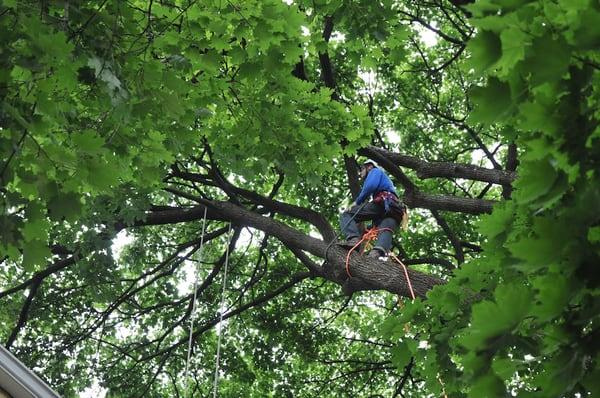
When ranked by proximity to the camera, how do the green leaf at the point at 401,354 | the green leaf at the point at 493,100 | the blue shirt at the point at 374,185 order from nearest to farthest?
the green leaf at the point at 493,100, the green leaf at the point at 401,354, the blue shirt at the point at 374,185

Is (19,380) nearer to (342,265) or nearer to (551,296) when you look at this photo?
(551,296)

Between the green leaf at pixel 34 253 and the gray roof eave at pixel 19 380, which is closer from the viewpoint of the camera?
the green leaf at pixel 34 253

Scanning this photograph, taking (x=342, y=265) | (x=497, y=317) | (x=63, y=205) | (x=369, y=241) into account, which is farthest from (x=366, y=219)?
(x=497, y=317)

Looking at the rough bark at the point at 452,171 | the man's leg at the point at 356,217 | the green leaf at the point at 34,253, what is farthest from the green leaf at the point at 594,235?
the man's leg at the point at 356,217

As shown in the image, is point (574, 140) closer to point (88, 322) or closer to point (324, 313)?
point (88, 322)

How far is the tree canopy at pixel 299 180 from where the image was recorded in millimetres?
1788

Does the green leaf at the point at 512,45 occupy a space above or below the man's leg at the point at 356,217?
below

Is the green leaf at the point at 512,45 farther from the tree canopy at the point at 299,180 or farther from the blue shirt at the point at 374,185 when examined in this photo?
the blue shirt at the point at 374,185

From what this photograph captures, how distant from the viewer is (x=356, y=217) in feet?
23.9

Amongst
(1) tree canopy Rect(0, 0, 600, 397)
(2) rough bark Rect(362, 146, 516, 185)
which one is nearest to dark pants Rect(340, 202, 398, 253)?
(1) tree canopy Rect(0, 0, 600, 397)

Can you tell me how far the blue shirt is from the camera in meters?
7.09

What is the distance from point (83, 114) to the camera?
473cm

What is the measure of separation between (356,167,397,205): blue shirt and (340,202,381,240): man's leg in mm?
87

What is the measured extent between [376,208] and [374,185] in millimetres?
286
